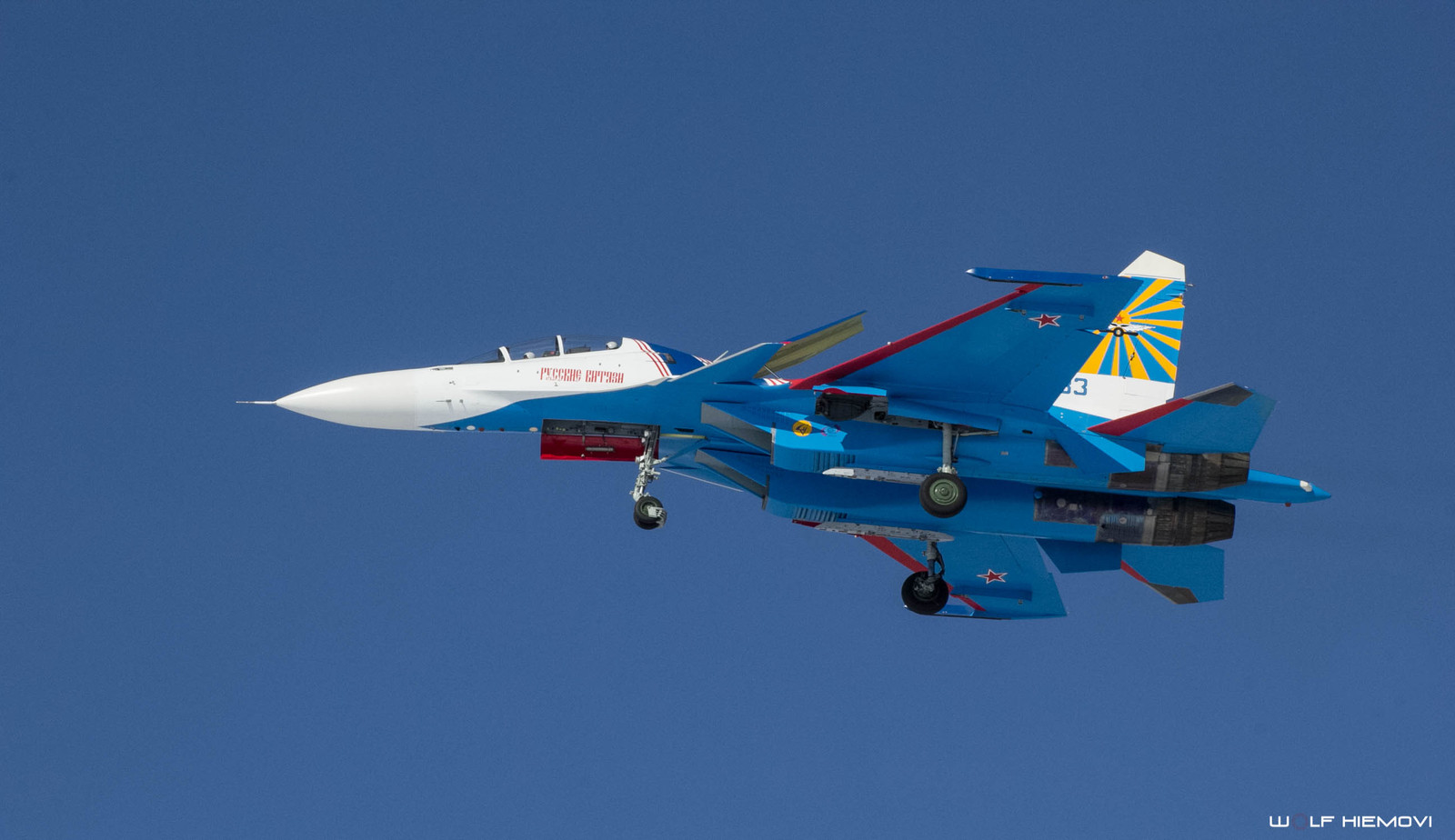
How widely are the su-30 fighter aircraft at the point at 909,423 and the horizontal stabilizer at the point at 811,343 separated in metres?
0.02

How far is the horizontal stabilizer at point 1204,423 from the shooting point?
22484mm

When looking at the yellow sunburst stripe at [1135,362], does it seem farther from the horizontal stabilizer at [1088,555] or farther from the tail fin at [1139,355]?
the horizontal stabilizer at [1088,555]

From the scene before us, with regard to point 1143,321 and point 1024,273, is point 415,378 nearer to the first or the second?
point 1024,273

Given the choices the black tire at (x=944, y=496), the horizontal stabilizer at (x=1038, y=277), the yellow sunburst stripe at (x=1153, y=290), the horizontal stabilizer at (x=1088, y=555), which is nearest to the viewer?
the horizontal stabilizer at (x=1038, y=277)

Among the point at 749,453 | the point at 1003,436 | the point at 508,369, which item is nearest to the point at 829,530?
the point at 749,453

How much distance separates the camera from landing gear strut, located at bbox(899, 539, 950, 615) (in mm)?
25688

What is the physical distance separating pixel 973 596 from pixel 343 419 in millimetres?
10192

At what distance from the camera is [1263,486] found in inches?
915

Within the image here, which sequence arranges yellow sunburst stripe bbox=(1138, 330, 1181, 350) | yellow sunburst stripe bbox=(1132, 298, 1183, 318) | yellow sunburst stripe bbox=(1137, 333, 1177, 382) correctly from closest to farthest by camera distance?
yellow sunburst stripe bbox=(1137, 333, 1177, 382) < yellow sunburst stripe bbox=(1138, 330, 1181, 350) < yellow sunburst stripe bbox=(1132, 298, 1183, 318)

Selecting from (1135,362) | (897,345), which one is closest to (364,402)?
(897,345)

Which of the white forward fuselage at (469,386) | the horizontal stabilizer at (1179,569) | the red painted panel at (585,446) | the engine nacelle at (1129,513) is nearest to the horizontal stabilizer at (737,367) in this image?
the white forward fuselage at (469,386)

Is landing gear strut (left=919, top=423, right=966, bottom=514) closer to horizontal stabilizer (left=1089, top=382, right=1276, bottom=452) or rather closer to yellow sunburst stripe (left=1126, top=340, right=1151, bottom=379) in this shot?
horizontal stabilizer (left=1089, top=382, right=1276, bottom=452)

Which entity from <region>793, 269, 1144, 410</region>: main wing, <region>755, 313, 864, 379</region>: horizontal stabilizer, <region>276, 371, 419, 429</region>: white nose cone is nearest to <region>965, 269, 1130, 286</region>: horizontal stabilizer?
<region>793, 269, 1144, 410</region>: main wing

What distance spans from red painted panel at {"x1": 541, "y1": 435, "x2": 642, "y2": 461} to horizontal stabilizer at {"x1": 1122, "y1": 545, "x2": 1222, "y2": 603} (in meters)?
7.70
